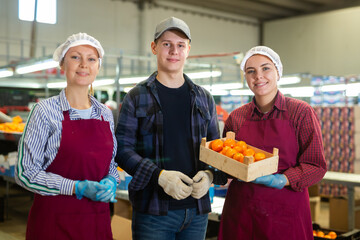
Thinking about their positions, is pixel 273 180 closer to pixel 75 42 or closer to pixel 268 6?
pixel 75 42

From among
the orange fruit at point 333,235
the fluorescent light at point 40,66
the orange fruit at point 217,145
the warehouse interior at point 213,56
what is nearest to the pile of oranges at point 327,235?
the orange fruit at point 333,235

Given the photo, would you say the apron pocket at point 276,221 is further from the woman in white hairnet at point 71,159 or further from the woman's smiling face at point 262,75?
the woman in white hairnet at point 71,159

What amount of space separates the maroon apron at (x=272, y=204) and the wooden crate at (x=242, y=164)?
161mm

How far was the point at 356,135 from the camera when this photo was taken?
19.4 feet

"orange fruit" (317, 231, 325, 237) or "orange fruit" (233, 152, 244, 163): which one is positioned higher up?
"orange fruit" (233, 152, 244, 163)

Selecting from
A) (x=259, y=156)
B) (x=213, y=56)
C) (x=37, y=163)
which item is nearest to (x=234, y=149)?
(x=259, y=156)

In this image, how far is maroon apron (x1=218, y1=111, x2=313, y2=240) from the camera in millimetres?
2070

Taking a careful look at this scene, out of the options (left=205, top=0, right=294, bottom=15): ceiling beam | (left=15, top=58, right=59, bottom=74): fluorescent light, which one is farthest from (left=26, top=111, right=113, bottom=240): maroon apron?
(left=205, top=0, right=294, bottom=15): ceiling beam

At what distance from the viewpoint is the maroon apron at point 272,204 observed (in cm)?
207

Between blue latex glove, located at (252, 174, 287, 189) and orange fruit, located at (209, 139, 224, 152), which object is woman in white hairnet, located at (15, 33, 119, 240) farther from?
blue latex glove, located at (252, 174, 287, 189)

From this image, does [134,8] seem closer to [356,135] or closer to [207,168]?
[356,135]

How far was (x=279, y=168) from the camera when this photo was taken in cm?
210

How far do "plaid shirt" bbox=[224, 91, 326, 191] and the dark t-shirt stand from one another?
0.49 m

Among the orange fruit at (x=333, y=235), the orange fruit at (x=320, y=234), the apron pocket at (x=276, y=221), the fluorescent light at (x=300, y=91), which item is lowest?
the orange fruit at (x=333, y=235)
